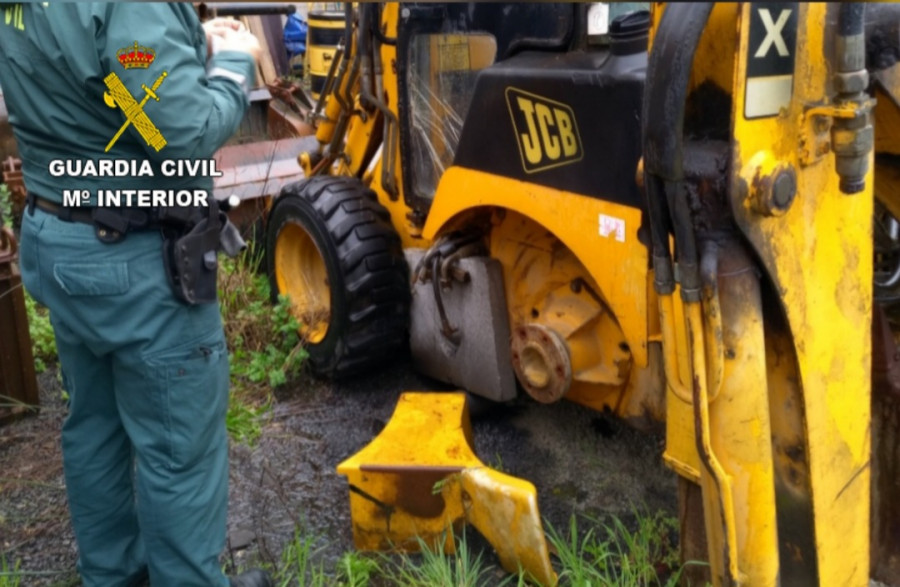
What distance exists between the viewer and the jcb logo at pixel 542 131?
8.59 ft

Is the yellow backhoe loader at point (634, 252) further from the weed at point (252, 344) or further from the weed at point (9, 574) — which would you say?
the weed at point (9, 574)

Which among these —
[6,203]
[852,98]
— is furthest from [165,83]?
[6,203]

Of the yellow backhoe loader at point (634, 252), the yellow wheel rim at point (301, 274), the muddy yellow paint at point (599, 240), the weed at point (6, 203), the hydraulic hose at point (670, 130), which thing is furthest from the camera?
the weed at point (6, 203)

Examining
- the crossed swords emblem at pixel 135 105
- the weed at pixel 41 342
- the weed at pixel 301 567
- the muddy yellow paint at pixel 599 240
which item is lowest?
the weed at pixel 301 567

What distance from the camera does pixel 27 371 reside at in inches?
145

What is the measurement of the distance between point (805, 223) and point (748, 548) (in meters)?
0.64

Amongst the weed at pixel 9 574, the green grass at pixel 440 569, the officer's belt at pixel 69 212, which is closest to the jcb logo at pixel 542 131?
the green grass at pixel 440 569

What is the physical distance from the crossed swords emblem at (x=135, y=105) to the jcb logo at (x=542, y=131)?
105cm

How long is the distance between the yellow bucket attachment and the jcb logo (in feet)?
2.77

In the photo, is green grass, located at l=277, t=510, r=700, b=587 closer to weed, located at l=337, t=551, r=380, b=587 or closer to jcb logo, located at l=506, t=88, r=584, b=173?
weed, located at l=337, t=551, r=380, b=587

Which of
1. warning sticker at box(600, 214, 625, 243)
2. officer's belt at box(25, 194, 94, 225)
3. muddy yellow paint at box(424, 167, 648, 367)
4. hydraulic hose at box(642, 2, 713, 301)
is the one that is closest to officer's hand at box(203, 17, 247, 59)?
officer's belt at box(25, 194, 94, 225)

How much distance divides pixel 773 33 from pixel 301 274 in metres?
2.86

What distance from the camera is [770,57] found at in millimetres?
1680

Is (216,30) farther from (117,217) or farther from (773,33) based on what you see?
(773,33)
